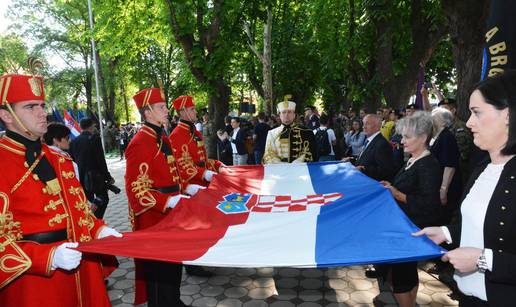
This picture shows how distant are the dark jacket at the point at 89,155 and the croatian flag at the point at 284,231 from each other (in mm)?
2675

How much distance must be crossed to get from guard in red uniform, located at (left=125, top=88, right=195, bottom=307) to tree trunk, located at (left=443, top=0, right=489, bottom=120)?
456 cm

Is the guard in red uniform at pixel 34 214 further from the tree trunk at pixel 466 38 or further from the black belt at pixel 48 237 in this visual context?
the tree trunk at pixel 466 38

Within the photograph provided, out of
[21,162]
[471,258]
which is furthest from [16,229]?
[471,258]

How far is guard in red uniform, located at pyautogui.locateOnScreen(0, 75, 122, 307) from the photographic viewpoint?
220 centimetres

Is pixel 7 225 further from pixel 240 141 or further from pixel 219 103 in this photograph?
pixel 240 141

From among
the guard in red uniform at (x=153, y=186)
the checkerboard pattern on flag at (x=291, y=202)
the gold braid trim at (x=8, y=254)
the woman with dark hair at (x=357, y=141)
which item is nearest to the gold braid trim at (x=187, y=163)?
the guard in red uniform at (x=153, y=186)

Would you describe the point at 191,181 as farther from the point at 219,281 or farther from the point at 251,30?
the point at 251,30

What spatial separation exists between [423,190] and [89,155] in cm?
492

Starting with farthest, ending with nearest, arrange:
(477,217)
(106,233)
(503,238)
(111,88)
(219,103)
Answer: (111,88)
(219,103)
(106,233)
(477,217)
(503,238)

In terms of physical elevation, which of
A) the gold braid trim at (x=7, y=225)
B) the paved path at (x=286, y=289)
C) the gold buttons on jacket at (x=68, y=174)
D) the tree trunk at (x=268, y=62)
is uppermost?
the tree trunk at (x=268, y=62)

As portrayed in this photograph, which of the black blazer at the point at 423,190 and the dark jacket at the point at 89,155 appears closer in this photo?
the black blazer at the point at 423,190

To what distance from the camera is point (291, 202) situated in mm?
3723

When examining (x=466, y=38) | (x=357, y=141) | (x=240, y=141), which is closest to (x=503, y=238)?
(x=466, y=38)

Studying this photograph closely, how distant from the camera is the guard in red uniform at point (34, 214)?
7.22ft
